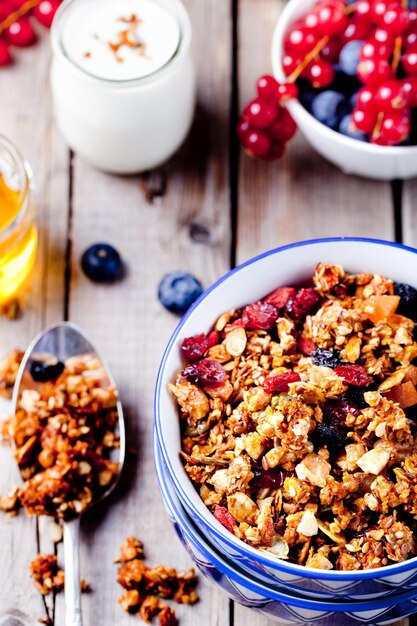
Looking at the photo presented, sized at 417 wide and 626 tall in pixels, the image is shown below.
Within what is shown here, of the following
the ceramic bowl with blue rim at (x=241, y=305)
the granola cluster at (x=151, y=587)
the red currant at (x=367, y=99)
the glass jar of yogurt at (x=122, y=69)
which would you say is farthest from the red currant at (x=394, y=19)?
the granola cluster at (x=151, y=587)

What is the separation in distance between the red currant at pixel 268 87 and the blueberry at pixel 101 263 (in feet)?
1.19

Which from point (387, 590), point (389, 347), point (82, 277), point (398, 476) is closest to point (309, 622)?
point (387, 590)

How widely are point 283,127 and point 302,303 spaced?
0.44 meters

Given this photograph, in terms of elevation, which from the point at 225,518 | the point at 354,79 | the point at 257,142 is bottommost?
the point at 225,518

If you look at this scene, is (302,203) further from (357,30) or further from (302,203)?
(357,30)

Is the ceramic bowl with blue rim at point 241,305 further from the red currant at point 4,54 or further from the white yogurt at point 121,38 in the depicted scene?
the red currant at point 4,54

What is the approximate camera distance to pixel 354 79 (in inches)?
61.6

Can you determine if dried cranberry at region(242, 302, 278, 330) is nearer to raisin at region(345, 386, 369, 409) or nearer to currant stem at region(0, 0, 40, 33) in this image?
raisin at region(345, 386, 369, 409)

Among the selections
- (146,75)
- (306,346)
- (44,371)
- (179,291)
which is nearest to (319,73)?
(146,75)

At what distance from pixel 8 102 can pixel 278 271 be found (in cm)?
70

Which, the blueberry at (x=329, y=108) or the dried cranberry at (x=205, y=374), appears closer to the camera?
the dried cranberry at (x=205, y=374)

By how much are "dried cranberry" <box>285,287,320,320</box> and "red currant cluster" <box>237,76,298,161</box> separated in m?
0.40

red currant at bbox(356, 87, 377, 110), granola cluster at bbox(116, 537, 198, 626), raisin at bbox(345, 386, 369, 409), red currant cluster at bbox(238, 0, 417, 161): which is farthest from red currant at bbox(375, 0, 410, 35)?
granola cluster at bbox(116, 537, 198, 626)

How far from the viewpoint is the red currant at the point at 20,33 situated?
169 cm
